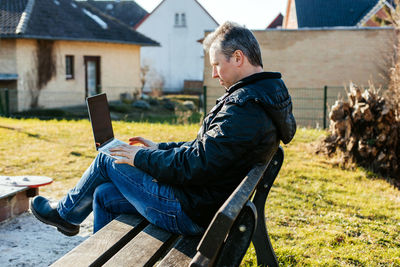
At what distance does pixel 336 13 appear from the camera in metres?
23.8

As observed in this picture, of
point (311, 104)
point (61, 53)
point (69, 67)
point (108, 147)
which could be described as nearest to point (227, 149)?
point (108, 147)

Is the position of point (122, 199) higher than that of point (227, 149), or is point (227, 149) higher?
point (227, 149)

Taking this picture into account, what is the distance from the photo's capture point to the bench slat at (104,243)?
2209 millimetres

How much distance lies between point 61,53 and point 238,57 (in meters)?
19.9

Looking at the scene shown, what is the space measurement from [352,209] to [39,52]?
1782 centimetres

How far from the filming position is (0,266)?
3.43 m

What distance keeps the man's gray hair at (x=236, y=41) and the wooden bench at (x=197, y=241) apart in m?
0.66

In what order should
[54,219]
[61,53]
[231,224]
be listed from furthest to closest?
1. [61,53]
2. [54,219]
3. [231,224]

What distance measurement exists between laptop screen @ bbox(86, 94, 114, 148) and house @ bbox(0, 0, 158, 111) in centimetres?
1422

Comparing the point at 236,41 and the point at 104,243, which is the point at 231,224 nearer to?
the point at 104,243

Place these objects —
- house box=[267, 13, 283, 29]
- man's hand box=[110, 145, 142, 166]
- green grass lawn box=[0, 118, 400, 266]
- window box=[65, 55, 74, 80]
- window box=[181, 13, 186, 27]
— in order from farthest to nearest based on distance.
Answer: house box=[267, 13, 283, 29] → window box=[181, 13, 186, 27] → window box=[65, 55, 74, 80] → green grass lawn box=[0, 118, 400, 266] → man's hand box=[110, 145, 142, 166]

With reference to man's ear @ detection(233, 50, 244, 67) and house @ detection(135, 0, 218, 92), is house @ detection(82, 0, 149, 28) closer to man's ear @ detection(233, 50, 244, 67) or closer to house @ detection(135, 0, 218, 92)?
house @ detection(135, 0, 218, 92)

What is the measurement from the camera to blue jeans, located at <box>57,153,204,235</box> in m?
2.63

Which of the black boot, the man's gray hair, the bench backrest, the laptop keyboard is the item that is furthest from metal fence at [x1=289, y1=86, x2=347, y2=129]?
the bench backrest
